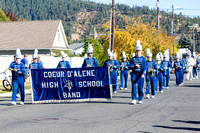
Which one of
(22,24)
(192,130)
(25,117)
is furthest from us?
(22,24)

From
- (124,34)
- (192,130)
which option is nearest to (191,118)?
(192,130)

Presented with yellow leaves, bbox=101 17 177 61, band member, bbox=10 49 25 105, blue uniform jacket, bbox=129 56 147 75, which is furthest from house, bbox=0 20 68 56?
blue uniform jacket, bbox=129 56 147 75

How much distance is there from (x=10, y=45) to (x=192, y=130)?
3812cm

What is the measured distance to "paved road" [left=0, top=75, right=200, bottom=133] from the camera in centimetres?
905

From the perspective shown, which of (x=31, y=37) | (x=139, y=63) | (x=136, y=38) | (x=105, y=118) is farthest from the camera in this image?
(x=136, y=38)

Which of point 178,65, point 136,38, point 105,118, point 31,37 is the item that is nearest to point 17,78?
point 105,118

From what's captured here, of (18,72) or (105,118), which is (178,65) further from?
(105,118)

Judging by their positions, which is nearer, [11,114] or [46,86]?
[11,114]

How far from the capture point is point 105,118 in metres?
10.6

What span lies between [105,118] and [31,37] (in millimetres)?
36340

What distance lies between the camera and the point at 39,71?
15328 mm

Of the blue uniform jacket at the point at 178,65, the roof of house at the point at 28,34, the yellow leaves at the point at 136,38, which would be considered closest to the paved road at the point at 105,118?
the blue uniform jacket at the point at 178,65

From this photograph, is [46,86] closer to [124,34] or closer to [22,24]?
[124,34]

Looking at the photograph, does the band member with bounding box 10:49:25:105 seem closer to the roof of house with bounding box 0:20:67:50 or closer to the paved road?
the paved road
